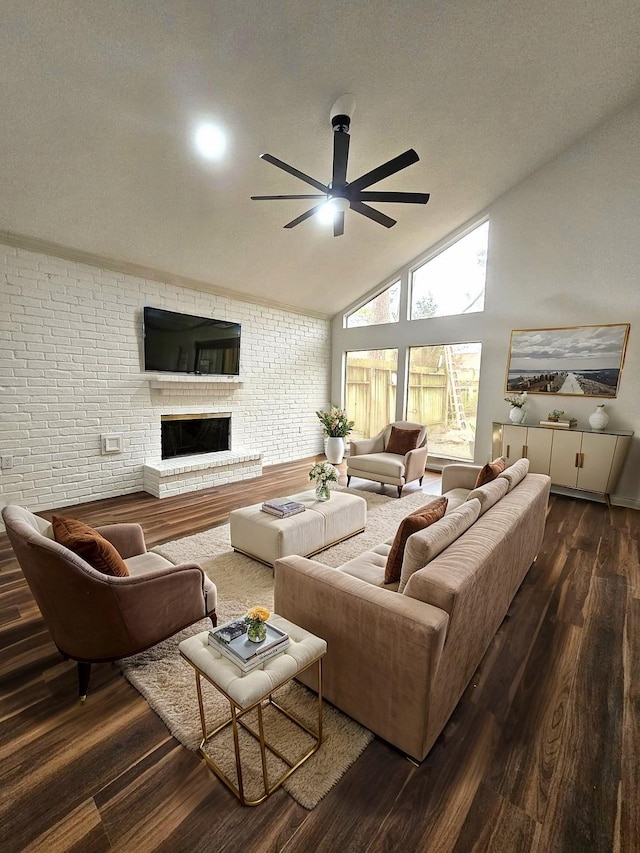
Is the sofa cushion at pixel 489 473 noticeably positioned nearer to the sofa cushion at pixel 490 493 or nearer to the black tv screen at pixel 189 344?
the sofa cushion at pixel 490 493

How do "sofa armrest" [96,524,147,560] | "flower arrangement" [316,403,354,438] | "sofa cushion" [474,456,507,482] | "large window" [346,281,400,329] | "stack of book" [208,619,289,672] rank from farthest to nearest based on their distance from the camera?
"large window" [346,281,400,329] → "flower arrangement" [316,403,354,438] → "sofa cushion" [474,456,507,482] → "sofa armrest" [96,524,147,560] → "stack of book" [208,619,289,672]

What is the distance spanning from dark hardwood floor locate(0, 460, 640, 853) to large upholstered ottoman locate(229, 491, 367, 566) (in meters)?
1.16

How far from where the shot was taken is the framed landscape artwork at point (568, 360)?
14.4 ft

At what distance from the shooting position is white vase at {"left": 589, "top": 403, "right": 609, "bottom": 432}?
4316mm

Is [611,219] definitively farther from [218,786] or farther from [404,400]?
[218,786]

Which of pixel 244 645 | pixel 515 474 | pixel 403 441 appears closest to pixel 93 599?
pixel 244 645

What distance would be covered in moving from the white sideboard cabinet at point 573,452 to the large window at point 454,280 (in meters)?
1.95

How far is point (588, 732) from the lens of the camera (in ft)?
5.06

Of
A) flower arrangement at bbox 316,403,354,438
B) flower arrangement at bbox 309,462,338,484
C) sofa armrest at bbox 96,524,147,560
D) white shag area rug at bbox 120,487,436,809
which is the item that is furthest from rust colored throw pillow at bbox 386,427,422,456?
sofa armrest at bbox 96,524,147,560

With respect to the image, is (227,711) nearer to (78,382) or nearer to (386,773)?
(386,773)

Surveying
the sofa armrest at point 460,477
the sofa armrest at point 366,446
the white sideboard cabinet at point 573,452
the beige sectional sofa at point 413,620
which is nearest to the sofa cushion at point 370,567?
the beige sectional sofa at point 413,620

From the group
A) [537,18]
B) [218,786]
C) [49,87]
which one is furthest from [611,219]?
[218,786]

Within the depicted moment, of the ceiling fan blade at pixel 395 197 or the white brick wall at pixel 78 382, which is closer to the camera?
the ceiling fan blade at pixel 395 197

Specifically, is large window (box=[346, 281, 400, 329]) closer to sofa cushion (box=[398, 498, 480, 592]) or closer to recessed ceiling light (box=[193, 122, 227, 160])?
recessed ceiling light (box=[193, 122, 227, 160])
